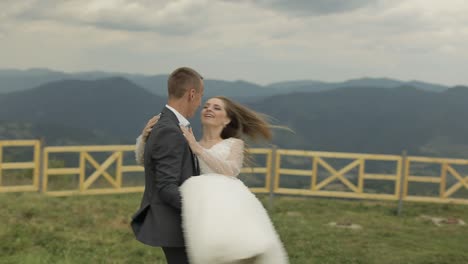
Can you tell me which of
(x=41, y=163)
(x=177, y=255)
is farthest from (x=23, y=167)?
(x=177, y=255)

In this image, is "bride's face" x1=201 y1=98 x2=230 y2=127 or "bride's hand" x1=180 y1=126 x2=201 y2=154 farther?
"bride's face" x1=201 y1=98 x2=230 y2=127

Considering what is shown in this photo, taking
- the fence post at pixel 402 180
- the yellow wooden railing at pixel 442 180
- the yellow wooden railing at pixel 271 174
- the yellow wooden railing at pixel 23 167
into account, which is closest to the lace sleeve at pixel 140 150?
the yellow wooden railing at pixel 271 174

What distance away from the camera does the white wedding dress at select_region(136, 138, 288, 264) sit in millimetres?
2689

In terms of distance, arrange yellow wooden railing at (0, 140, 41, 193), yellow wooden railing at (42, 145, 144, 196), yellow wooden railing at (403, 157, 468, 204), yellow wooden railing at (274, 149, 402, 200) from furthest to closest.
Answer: yellow wooden railing at (403, 157, 468, 204), yellow wooden railing at (274, 149, 402, 200), yellow wooden railing at (42, 145, 144, 196), yellow wooden railing at (0, 140, 41, 193)

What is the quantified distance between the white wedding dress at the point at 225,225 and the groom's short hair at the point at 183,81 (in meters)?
0.52

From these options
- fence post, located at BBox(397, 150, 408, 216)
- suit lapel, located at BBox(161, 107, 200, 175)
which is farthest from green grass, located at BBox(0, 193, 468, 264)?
suit lapel, located at BBox(161, 107, 200, 175)

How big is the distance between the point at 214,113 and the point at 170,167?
0.82 meters

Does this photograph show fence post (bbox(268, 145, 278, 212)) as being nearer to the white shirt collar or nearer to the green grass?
the green grass

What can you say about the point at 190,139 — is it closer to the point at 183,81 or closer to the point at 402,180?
the point at 183,81

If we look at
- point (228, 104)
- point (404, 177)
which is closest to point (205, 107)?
point (228, 104)

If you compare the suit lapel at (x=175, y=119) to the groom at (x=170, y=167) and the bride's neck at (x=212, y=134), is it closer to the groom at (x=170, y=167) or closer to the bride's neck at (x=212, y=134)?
the groom at (x=170, y=167)

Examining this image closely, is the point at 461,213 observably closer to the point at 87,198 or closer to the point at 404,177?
the point at 404,177

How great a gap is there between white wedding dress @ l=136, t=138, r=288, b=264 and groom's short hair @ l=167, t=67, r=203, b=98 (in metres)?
0.52

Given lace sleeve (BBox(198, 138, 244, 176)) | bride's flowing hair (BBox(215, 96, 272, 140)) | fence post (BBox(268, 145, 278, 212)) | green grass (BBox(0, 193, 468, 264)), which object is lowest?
green grass (BBox(0, 193, 468, 264))
